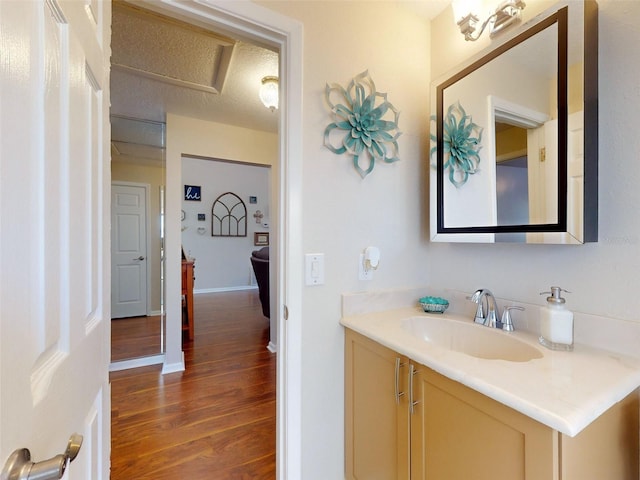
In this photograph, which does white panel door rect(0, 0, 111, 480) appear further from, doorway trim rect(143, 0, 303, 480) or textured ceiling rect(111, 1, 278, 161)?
textured ceiling rect(111, 1, 278, 161)

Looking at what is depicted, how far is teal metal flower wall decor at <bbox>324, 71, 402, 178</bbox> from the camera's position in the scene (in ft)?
4.11

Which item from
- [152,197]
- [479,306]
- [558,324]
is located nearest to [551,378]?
[558,324]

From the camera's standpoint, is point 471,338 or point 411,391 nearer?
point 411,391

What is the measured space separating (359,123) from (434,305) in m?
0.88

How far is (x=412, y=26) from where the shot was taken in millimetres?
1464

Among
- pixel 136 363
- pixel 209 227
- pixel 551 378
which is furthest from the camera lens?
pixel 209 227

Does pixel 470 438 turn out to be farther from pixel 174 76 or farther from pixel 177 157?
pixel 177 157

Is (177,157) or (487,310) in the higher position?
(177,157)

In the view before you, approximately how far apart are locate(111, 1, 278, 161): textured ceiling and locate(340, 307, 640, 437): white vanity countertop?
1.59 meters

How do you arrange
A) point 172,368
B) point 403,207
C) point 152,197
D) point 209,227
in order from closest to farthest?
1. point 403,207
2. point 172,368
3. point 152,197
4. point 209,227

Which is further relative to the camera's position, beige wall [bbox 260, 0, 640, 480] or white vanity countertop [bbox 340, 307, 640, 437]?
beige wall [bbox 260, 0, 640, 480]

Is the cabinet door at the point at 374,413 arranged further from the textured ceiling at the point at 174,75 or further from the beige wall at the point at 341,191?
the textured ceiling at the point at 174,75

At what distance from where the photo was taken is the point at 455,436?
32.1 inches

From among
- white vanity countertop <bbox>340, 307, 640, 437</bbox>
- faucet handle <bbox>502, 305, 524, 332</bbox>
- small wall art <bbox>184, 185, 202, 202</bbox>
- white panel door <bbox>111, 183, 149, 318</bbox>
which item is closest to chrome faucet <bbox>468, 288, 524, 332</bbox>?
faucet handle <bbox>502, 305, 524, 332</bbox>
